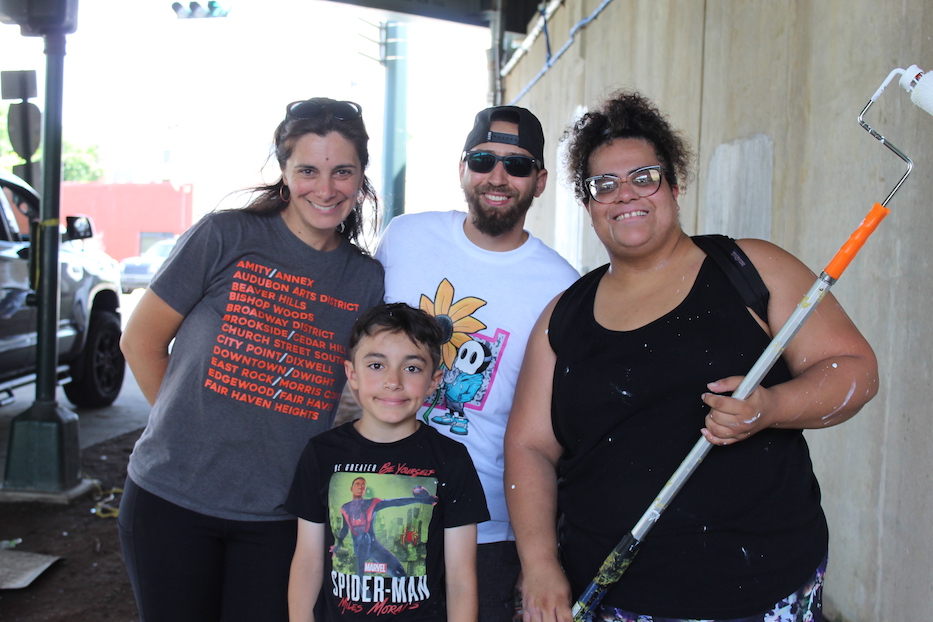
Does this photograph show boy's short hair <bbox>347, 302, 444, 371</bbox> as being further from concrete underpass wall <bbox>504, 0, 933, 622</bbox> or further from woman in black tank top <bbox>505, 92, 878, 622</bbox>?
concrete underpass wall <bbox>504, 0, 933, 622</bbox>

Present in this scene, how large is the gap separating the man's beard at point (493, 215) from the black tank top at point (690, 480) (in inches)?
23.1

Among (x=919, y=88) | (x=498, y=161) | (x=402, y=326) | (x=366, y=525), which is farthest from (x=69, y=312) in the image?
(x=919, y=88)

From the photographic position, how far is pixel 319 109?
2182 millimetres

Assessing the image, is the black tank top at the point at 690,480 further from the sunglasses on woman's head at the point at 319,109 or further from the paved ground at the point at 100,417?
the paved ground at the point at 100,417

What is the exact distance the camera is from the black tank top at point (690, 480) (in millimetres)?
1613

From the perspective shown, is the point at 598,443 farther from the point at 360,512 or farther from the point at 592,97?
the point at 592,97

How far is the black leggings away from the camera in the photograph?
1.98m

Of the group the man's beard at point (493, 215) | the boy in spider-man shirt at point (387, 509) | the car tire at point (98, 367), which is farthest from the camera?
the car tire at point (98, 367)

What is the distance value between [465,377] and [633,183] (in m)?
0.74

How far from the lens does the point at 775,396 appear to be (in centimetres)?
156

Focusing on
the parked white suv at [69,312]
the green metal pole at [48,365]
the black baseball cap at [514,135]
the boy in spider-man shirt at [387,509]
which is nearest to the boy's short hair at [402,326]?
the boy in spider-man shirt at [387,509]

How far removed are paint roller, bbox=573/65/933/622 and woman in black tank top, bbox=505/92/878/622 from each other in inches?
1.4

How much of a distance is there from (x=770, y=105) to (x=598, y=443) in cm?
240

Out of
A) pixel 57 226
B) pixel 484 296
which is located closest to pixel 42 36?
pixel 57 226
